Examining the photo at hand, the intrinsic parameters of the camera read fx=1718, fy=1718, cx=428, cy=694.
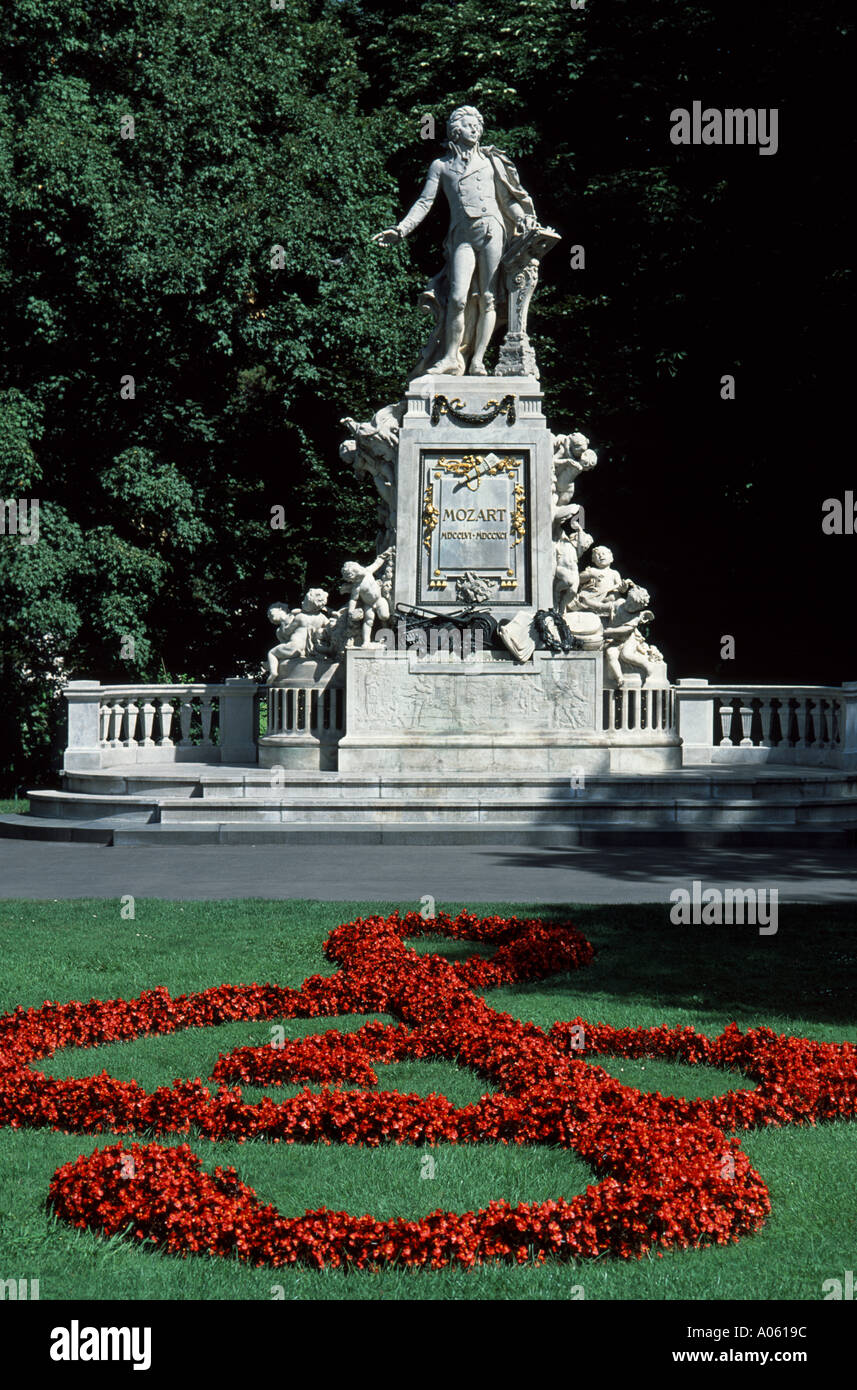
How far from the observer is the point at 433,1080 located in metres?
7.51

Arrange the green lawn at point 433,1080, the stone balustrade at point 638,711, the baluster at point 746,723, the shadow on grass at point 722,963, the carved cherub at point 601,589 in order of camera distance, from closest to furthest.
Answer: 1. the green lawn at point 433,1080
2. the shadow on grass at point 722,963
3. the stone balustrade at point 638,711
4. the carved cherub at point 601,589
5. the baluster at point 746,723

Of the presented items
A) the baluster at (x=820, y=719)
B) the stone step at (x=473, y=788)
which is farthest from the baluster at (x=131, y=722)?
the baluster at (x=820, y=719)

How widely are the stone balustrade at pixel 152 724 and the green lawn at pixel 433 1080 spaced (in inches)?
375

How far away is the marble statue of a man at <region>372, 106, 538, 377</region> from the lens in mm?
21406

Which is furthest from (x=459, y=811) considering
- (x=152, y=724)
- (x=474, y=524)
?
(x=152, y=724)

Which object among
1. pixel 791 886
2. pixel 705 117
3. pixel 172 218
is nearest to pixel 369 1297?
pixel 791 886

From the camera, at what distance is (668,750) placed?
20.4m

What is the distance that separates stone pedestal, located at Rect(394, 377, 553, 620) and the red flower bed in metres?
10.9

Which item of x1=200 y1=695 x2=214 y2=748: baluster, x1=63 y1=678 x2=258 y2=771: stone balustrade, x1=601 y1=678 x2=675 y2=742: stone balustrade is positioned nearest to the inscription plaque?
x1=601 y1=678 x2=675 y2=742: stone balustrade

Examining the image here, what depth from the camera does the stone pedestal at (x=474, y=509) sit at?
67.4ft

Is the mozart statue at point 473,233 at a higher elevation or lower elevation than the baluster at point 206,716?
higher

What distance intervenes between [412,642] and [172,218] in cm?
1014

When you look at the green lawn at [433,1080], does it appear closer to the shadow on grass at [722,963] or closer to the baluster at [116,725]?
the shadow on grass at [722,963]

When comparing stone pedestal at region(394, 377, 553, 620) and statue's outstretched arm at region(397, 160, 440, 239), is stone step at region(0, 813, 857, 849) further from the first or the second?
statue's outstretched arm at region(397, 160, 440, 239)
